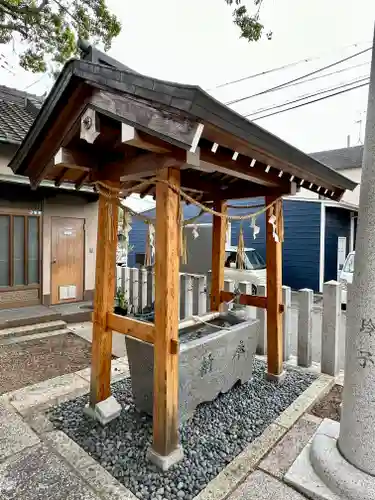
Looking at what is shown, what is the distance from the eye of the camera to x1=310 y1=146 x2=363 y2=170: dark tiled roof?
1688cm

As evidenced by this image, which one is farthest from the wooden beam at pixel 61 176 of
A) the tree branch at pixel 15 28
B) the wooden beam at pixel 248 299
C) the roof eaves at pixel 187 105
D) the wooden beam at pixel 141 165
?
the tree branch at pixel 15 28

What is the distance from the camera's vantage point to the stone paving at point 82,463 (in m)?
1.91

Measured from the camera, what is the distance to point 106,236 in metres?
2.70

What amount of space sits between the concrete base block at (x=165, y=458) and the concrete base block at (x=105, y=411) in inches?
22.8

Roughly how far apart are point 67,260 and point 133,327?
4.84 metres

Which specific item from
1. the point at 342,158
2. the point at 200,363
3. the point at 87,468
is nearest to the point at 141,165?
the point at 200,363

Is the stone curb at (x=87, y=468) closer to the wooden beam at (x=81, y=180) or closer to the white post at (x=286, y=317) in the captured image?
the wooden beam at (x=81, y=180)

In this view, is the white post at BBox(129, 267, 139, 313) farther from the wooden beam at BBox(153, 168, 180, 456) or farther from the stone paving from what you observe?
the wooden beam at BBox(153, 168, 180, 456)

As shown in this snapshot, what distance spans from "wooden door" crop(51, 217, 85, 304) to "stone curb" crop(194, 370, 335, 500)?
5.26 metres

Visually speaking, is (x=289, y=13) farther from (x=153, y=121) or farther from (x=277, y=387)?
(x=277, y=387)

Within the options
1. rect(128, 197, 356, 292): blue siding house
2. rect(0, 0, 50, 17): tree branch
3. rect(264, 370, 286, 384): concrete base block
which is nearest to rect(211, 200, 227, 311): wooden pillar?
rect(264, 370, 286, 384): concrete base block

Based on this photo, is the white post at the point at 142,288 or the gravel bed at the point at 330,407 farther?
the white post at the point at 142,288

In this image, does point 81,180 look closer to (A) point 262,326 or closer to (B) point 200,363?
(B) point 200,363

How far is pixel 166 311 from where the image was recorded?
2.11 m
